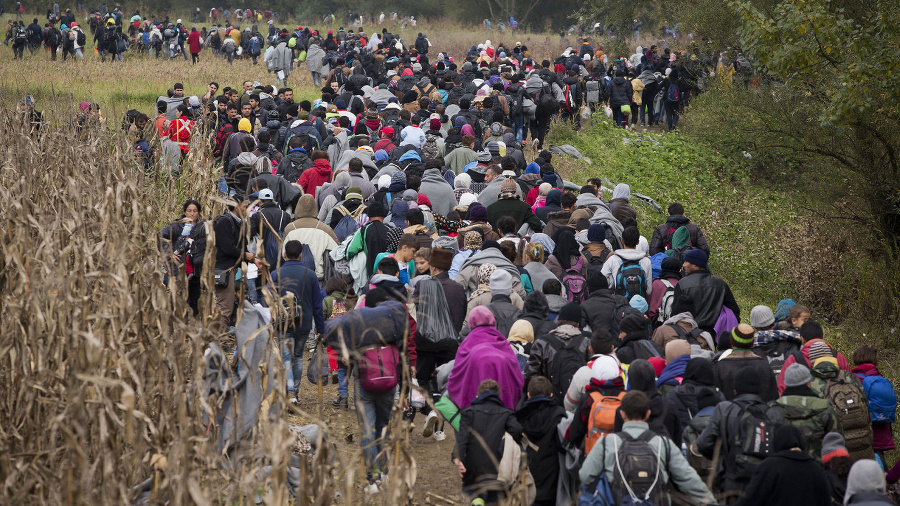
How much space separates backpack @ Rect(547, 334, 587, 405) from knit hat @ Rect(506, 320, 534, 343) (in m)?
0.36

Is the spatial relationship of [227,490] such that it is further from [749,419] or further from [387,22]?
[387,22]

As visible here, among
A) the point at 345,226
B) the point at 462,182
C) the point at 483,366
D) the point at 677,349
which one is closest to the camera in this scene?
the point at 483,366

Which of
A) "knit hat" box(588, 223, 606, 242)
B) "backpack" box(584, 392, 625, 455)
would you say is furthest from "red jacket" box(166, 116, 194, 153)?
"backpack" box(584, 392, 625, 455)

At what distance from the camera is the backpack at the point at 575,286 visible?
930 centimetres

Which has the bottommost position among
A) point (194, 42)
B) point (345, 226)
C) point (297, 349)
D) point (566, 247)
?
point (194, 42)

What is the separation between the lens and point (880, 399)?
7.30 m

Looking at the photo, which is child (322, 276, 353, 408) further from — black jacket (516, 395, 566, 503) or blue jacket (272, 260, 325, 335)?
black jacket (516, 395, 566, 503)

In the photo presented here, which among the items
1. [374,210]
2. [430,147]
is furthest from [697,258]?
[430,147]

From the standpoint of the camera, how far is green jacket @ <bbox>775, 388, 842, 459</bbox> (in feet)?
20.3

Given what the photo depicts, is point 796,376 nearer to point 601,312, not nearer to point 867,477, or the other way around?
point 867,477

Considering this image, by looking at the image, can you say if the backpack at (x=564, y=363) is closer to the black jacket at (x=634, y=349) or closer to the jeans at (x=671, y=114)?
the black jacket at (x=634, y=349)

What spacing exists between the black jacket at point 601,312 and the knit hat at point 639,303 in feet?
2.18

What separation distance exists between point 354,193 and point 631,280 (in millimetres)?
3497

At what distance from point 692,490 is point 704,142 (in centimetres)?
1828
